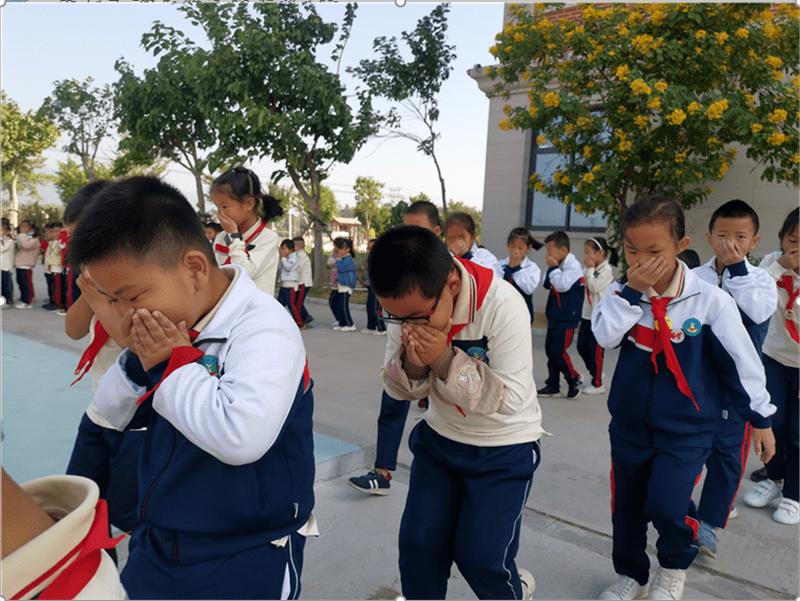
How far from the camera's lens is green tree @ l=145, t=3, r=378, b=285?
998 centimetres

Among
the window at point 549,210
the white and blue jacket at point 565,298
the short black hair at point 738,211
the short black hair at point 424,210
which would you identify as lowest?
the white and blue jacket at point 565,298

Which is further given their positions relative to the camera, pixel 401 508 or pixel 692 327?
pixel 401 508

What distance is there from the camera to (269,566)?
4.27ft

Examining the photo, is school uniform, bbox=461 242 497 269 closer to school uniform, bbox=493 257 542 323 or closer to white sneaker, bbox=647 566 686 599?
school uniform, bbox=493 257 542 323

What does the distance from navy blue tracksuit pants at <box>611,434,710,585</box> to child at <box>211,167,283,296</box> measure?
2.09 meters

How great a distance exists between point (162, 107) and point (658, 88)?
885 cm

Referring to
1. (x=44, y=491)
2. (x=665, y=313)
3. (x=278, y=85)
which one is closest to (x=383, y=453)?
(x=665, y=313)

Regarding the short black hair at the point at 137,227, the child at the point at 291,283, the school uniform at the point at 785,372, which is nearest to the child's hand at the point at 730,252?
the school uniform at the point at 785,372

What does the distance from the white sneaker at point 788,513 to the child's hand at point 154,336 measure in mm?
3068

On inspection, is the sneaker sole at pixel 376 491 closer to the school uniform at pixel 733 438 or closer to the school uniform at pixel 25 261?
the school uniform at pixel 733 438

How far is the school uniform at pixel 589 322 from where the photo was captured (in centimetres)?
559

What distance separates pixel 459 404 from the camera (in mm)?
1662

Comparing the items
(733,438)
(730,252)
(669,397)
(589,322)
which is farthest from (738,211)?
(589,322)

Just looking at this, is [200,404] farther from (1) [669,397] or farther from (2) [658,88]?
(2) [658,88]
